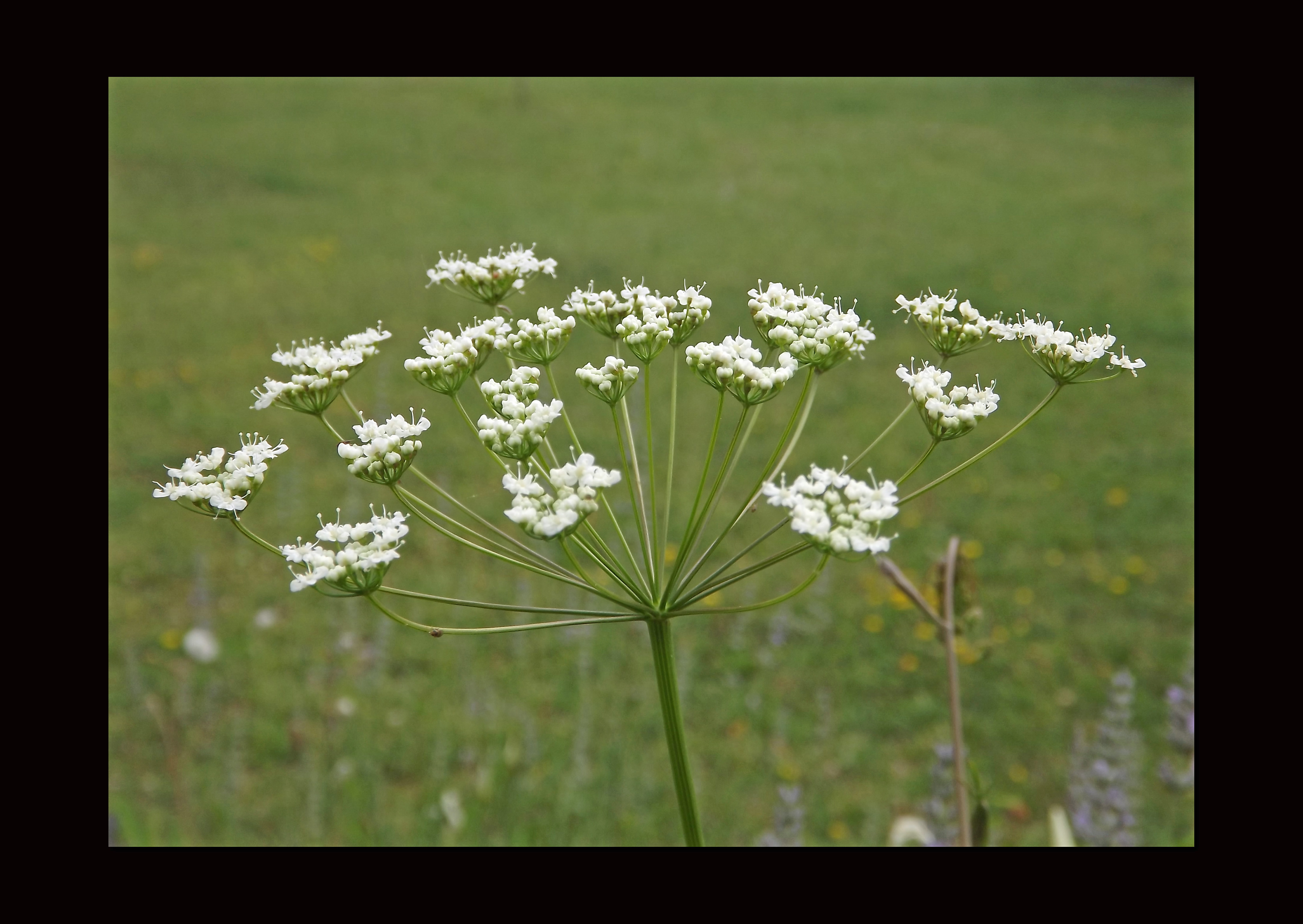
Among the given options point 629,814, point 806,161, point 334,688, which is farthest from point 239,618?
point 806,161

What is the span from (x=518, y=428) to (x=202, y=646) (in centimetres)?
381

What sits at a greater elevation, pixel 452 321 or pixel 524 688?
pixel 452 321

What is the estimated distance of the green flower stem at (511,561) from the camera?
1443mm

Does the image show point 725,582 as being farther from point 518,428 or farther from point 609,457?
point 609,457

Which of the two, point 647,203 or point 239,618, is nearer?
point 239,618

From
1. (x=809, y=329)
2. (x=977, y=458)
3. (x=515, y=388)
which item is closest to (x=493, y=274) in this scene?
(x=515, y=388)

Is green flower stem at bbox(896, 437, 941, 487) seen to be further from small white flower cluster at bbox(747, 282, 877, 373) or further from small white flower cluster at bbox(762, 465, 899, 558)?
small white flower cluster at bbox(747, 282, 877, 373)

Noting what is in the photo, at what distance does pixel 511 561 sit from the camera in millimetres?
1516

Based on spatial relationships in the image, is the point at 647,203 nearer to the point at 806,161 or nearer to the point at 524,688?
the point at 806,161

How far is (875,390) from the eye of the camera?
24.6 ft

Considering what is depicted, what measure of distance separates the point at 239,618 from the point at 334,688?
0.95 metres

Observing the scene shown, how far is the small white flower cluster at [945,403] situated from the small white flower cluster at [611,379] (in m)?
0.46

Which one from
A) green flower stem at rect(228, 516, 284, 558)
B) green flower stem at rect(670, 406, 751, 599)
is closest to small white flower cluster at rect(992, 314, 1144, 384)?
green flower stem at rect(670, 406, 751, 599)

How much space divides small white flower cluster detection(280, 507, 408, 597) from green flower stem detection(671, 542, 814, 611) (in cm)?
44
